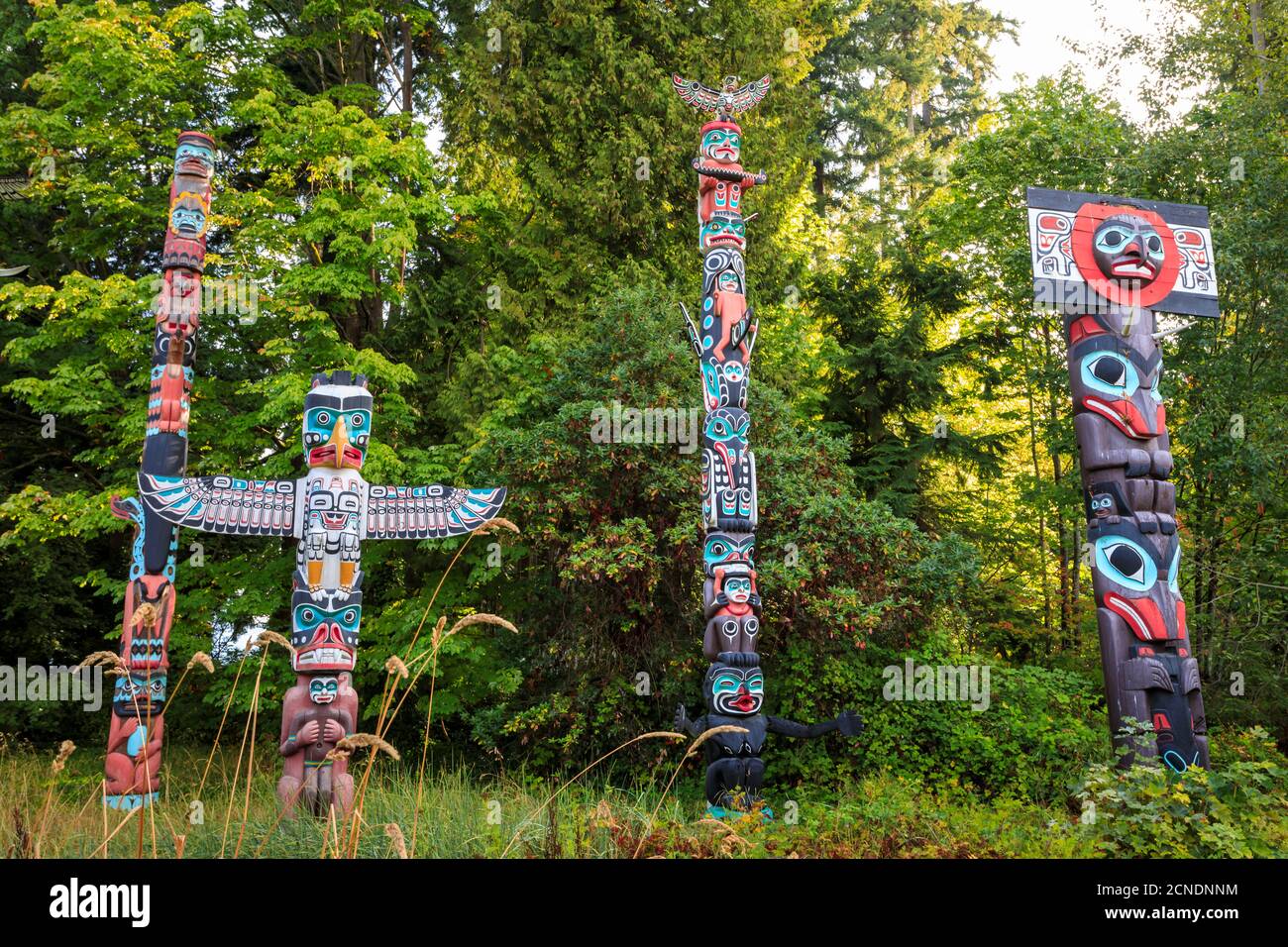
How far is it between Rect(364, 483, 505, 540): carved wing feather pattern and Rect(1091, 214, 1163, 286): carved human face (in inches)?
233

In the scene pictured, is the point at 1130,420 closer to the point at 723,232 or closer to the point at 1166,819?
the point at 1166,819

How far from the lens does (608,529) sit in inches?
400

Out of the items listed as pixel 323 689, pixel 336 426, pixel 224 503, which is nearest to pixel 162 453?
pixel 224 503

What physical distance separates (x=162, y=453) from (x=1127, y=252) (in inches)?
383

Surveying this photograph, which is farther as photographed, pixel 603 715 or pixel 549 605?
pixel 549 605

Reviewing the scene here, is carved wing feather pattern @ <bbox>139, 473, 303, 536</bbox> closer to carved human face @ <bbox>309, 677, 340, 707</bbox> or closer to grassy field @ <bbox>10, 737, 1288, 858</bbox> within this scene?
carved human face @ <bbox>309, 677, 340, 707</bbox>

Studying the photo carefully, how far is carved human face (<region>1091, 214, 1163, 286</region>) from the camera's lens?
27.0 feet

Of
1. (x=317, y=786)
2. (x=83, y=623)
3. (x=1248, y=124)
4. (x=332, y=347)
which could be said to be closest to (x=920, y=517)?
(x=1248, y=124)

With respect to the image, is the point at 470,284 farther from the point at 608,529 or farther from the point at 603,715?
the point at 603,715

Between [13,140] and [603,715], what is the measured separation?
11.6m

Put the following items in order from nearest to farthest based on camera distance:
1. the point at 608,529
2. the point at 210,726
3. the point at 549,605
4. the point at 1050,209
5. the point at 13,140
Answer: the point at 1050,209 → the point at 608,529 → the point at 549,605 → the point at 13,140 → the point at 210,726

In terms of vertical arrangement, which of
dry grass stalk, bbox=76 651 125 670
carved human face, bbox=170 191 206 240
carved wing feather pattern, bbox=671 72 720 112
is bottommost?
dry grass stalk, bbox=76 651 125 670

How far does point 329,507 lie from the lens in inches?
322

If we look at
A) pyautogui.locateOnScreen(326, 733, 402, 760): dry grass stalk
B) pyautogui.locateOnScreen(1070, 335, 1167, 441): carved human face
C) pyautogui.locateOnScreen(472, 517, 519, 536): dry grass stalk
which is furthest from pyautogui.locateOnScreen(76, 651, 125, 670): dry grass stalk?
pyautogui.locateOnScreen(1070, 335, 1167, 441): carved human face
